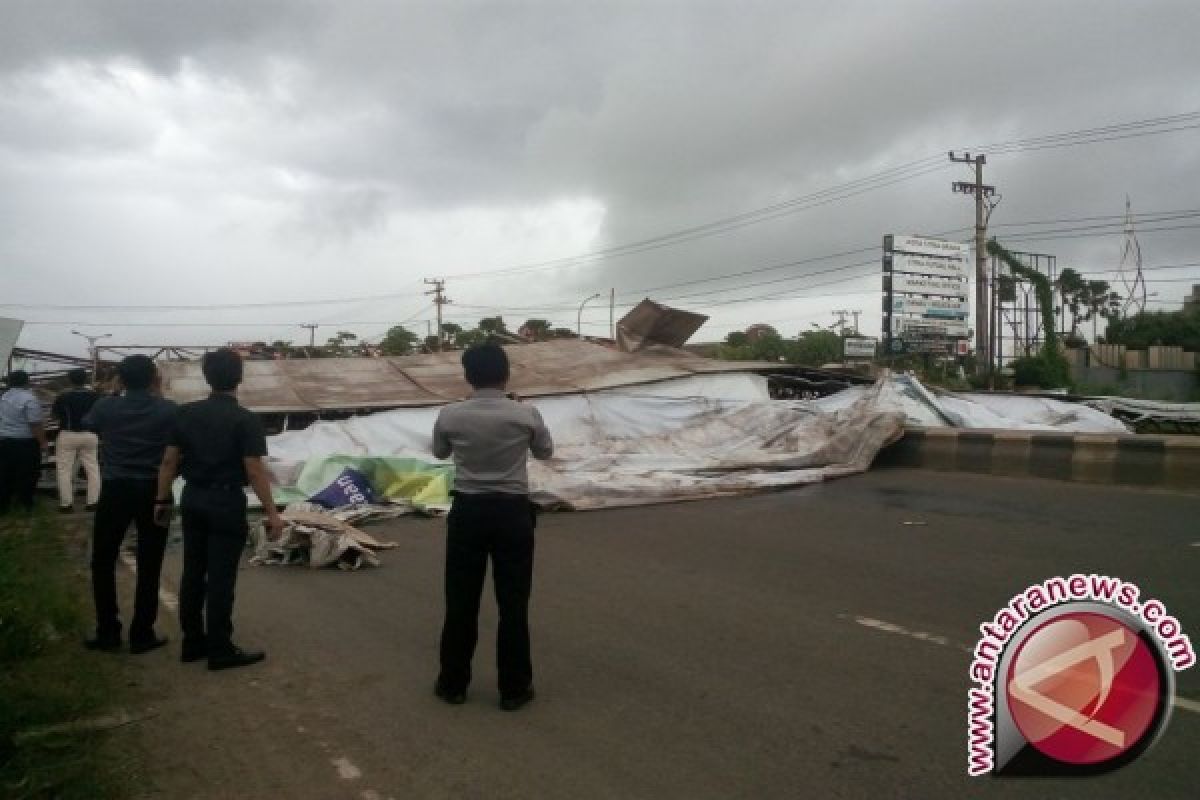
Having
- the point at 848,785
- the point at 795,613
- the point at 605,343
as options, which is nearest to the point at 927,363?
the point at 605,343

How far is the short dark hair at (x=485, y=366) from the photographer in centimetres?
473

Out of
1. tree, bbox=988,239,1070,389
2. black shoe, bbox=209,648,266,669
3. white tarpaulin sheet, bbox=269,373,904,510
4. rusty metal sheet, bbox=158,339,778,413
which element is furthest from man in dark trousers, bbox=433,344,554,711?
tree, bbox=988,239,1070,389

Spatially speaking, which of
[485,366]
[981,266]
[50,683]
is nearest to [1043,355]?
[981,266]

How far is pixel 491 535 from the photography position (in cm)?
455

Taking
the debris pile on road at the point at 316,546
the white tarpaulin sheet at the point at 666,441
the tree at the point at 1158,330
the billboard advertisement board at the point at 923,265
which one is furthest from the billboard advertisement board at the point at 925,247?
the debris pile on road at the point at 316,546

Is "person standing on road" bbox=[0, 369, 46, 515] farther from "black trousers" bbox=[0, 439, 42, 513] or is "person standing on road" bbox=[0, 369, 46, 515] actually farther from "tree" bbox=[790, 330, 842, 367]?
"tree" bbox=[790, 330, 842, 367]

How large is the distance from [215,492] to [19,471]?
24.3 feet

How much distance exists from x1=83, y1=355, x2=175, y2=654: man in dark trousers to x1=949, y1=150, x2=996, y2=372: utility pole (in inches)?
1370

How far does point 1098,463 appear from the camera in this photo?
478 inches

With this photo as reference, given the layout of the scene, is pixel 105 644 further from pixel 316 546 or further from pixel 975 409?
pixel 975 409

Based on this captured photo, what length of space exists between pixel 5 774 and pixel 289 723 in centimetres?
118

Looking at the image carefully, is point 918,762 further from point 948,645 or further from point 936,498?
point 936,498

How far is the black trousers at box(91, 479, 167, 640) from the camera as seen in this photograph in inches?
223

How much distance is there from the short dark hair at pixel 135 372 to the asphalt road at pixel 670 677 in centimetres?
173
